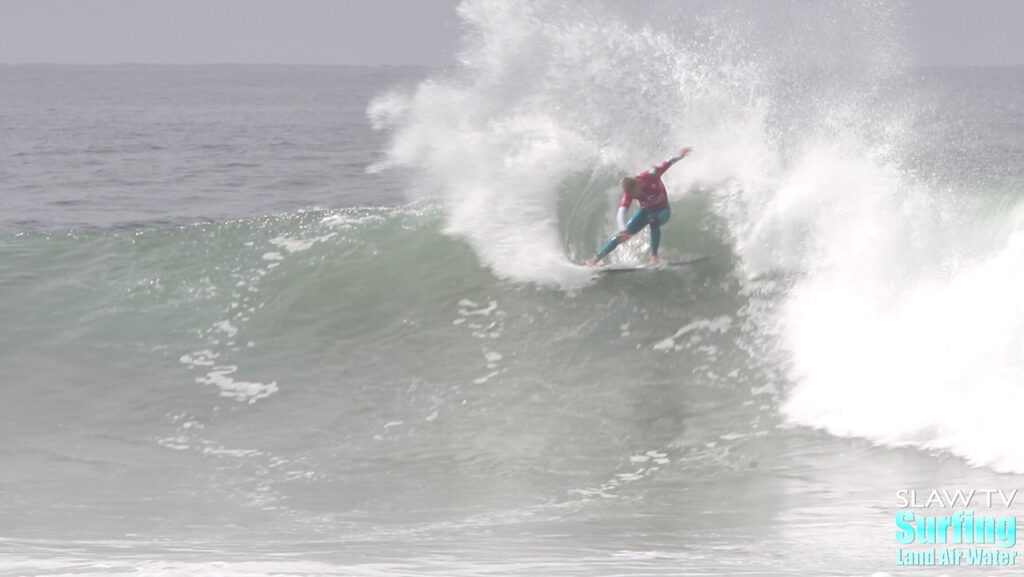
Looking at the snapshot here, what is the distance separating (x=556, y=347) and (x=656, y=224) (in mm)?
1706

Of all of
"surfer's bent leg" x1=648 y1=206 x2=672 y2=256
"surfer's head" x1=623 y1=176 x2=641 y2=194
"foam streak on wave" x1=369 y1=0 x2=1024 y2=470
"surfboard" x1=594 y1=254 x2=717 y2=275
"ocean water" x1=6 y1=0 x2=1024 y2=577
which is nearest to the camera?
"ocean water" x1=6 y1=0 x2=1024 y2=577

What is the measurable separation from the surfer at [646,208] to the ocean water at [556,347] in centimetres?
40

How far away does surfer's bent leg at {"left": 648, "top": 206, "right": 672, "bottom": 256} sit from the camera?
12656 mm

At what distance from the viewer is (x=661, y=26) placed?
1777cm

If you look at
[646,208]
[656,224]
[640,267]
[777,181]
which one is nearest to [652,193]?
[646,208]

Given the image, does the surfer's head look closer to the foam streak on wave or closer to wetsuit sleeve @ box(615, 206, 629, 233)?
wetsuit sleeve @ box(615, 206, 629, 233)

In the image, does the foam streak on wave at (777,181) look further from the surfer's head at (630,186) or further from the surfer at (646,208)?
the surfer's head at (630,186)

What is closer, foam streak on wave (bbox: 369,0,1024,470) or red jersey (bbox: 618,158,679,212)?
foam streak on wave (bbox: 369,0,1024,470)

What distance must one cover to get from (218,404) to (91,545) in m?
4.15

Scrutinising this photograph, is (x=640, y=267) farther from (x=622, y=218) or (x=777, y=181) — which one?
(x=777, y=181)

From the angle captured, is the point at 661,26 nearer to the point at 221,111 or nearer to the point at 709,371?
the point at 709,371

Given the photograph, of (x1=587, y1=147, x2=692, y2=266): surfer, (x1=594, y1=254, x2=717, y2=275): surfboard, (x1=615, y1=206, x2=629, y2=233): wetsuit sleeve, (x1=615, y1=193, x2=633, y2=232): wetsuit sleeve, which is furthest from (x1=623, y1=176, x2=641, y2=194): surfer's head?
(x1=594, y1=254, x2=717, y2=275): surfboard

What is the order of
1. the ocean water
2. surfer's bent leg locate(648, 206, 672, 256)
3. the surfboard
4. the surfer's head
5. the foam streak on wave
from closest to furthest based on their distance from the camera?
1. the ocean water
2. the foam streak on wave
3. the surfer's head
4. surfer's bent leg locate(648, 206, 672, 256)
5. the surfboard

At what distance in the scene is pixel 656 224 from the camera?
501 inches
